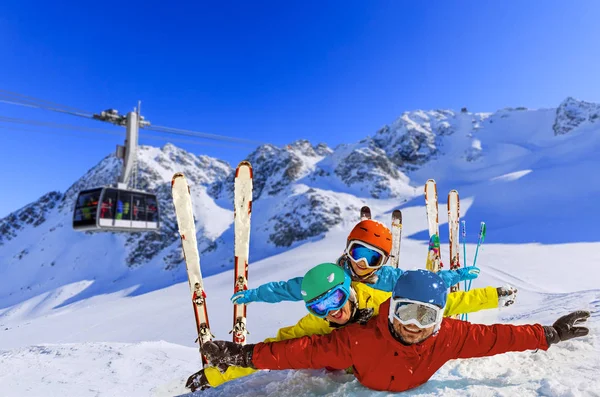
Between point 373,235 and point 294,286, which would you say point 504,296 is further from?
point 294,286

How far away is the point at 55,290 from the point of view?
44000 mm

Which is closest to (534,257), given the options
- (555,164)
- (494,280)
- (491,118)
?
(494,280)

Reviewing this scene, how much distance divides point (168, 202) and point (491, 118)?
7412cm

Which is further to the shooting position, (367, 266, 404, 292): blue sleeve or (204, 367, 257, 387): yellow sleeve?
(367, 266, 404, 292): blue sleeve

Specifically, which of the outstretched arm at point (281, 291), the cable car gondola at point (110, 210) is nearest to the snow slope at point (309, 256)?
the outstretched arm at point (281, 291)

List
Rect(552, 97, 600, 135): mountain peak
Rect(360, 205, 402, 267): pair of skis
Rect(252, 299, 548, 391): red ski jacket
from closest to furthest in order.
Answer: Rect(252, 299, 548, 391): red ski jacket < Rect(360, 205, 402, 267): pair of skis < Rect(552, 97, 600, 135): mountain peak

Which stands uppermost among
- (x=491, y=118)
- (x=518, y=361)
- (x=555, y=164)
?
(x=491, y=118)

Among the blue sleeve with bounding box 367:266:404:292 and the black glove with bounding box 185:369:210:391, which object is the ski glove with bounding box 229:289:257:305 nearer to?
the black glove with bounding box 185:369:210:391

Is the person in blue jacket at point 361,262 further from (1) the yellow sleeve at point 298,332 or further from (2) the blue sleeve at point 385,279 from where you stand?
(1) the yellow sleeve at point 298,332

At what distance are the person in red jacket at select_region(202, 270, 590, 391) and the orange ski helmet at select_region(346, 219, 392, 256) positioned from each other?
41.9 inches

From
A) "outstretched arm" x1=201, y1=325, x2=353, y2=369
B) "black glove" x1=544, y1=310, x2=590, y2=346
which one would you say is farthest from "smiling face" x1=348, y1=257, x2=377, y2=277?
"black glove" x1=544, y1=310, x2=590, y2=346

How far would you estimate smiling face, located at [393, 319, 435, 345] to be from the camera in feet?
8.29

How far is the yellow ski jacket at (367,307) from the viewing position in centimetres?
318

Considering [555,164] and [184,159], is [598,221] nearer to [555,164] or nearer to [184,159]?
[555,164]
